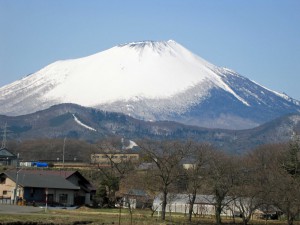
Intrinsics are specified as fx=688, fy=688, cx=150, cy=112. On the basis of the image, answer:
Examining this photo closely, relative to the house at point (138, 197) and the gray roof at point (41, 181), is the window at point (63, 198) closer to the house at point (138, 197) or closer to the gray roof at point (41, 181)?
the gray roof at point (41, 181)

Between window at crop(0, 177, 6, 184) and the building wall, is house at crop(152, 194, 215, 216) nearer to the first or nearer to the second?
the building wall

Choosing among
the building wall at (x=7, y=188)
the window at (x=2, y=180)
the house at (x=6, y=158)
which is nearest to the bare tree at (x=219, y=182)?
the building wall at (x=7, y=188)

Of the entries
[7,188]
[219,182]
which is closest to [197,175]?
[219,182]

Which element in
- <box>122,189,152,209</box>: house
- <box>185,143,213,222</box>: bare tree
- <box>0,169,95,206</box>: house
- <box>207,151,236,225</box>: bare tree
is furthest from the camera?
<box>0,169,95,206</box>: house

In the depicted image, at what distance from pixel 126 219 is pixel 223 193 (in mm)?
8387

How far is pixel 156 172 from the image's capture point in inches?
2285

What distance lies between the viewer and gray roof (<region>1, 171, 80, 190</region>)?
63.0 metres

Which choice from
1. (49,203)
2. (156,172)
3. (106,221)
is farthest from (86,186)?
(106,221)

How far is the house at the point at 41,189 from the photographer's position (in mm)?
62344

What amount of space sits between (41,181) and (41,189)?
1.20 meters

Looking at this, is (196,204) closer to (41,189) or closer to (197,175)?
(197,175)

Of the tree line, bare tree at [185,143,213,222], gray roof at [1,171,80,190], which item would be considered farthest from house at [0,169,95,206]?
bare tree at [185,143,213,222]

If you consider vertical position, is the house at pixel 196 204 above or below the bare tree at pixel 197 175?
below

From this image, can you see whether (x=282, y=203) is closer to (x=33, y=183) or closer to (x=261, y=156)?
(x=33, y=183)
